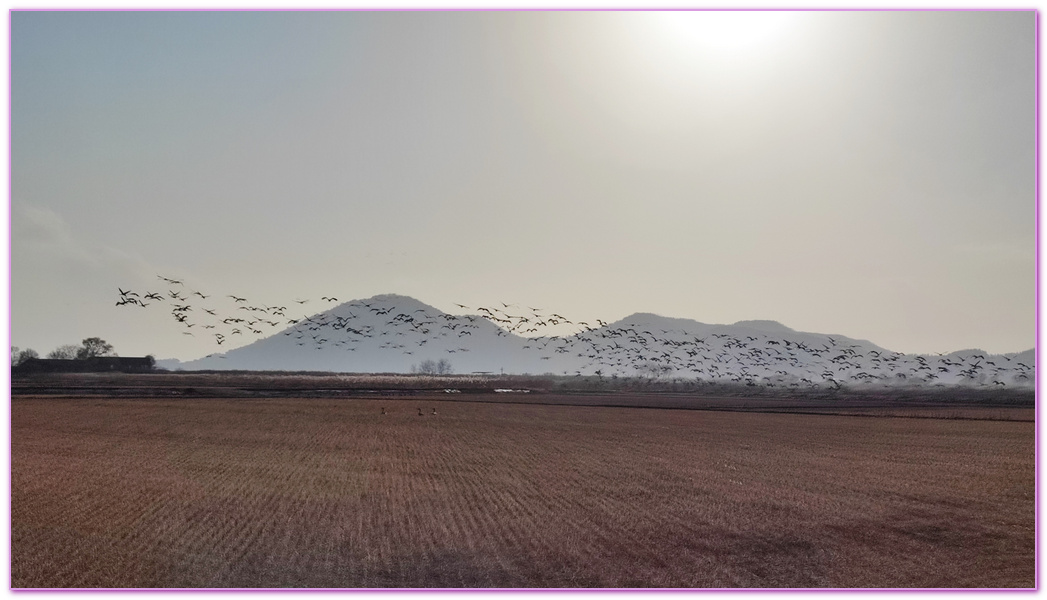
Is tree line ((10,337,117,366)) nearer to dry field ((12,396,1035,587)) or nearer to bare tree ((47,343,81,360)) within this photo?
bare tree ((47,343,81,360))

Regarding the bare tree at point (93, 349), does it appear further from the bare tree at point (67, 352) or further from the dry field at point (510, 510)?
the dry field at point (510, 510)

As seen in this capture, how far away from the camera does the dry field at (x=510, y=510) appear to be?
1877 cm

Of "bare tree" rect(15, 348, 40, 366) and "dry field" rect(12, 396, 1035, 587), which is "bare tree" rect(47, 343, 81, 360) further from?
"dry field" rect(12, 396, 1035, 587)

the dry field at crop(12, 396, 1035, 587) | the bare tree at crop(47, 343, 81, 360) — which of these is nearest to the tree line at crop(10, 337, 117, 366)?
the bare tree at crop(47, 343, 81, 360)

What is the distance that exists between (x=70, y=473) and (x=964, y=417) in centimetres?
6156

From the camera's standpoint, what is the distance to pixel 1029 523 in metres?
24.3

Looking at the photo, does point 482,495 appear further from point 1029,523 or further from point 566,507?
point 1029,523

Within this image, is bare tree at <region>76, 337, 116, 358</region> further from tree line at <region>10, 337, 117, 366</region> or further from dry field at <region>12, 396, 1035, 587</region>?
dry field at <region>12, 396, 1035, 587</region>

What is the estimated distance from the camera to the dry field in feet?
61.6

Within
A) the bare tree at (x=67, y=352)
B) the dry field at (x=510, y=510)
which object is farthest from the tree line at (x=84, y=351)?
the dry field at (x=510, y=510)

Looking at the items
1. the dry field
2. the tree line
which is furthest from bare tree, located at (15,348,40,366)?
the dry field

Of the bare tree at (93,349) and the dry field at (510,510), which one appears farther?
the bare tree at (93,349)

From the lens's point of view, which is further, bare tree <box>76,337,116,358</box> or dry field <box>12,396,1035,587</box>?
bare tree <box>76,337,116,358</box>

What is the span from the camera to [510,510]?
980 inches
